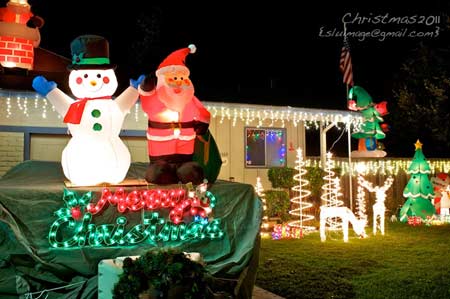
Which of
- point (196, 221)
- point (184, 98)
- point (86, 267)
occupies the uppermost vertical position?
point (184, 98)

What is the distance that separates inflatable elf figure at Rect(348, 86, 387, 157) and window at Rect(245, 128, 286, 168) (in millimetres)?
2321

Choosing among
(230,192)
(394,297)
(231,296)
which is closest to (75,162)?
(230,192)

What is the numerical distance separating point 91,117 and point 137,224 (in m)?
1.51

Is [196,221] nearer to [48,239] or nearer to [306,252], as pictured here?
[48,239]

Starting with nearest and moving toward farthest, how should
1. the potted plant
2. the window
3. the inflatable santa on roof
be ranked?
the potted plant
the inflatable santa on roof
the window

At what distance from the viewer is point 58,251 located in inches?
225

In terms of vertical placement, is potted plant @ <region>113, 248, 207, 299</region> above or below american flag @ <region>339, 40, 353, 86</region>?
below

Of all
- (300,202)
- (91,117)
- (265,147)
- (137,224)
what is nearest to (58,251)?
(137,224)

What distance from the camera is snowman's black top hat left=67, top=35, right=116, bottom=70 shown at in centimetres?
635

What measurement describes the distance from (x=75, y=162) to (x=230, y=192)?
209cm

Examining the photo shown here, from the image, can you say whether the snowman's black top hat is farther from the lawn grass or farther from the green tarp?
the lawn grass

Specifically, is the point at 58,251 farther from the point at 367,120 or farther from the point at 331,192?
the point at 367,120

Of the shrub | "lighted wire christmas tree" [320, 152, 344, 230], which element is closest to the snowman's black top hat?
"lighted wire christmas tree" [320, 152, 344, 230]

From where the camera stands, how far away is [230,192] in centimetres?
672
